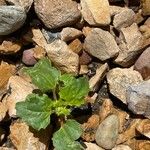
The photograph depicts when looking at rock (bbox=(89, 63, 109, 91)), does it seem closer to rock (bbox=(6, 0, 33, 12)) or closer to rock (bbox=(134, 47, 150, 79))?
rock (bbox=(134, 47, 150, 79))

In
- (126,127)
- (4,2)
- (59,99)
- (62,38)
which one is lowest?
(126,127)

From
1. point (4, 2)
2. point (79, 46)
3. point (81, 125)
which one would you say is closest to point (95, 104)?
point (81, 125)

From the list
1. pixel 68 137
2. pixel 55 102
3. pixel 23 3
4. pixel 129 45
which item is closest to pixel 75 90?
pixel 55 102

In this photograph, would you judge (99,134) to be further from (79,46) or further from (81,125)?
(79,46)

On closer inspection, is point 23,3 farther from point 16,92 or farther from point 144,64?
point 144,64

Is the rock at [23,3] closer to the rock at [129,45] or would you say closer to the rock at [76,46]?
the rock at [76,46]

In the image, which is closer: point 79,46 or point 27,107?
point 27,107

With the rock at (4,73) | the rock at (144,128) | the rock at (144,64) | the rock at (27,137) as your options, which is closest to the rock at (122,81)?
the rock at (144,64)
